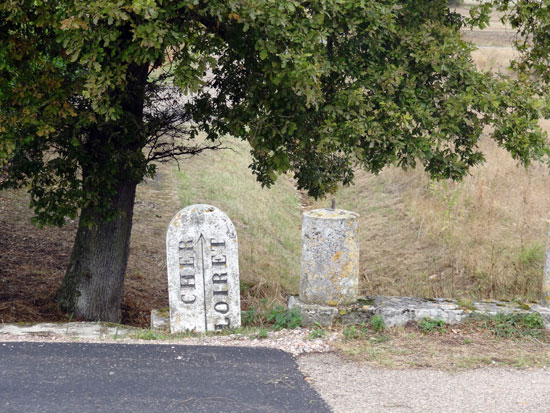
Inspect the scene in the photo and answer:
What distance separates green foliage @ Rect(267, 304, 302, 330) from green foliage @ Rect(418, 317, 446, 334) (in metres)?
1.15

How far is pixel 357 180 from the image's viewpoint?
19469 mm

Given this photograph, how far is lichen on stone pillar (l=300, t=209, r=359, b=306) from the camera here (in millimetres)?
6281

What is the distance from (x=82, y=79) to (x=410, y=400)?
14.6 ft

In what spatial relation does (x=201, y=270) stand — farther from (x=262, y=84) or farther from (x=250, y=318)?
(x=262, y=84)

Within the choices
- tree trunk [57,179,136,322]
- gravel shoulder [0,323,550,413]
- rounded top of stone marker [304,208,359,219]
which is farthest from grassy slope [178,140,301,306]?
gravel shoulder [0,323,550,413]

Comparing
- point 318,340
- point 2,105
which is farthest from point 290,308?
point 2,105

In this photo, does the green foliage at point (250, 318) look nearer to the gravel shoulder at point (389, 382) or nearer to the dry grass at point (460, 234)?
the gravel shoulder at point (389, 382)

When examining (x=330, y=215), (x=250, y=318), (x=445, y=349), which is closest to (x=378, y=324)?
(x=445, y=349)

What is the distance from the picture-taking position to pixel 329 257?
248 inches

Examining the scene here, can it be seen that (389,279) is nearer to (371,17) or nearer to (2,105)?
(371,17)

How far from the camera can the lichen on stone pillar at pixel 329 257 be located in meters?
6.28

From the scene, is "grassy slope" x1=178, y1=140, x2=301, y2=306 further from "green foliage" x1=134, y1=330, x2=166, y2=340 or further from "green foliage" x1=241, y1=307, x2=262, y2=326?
"green foliage" x1=134, y1=330, x2=166, y2=340

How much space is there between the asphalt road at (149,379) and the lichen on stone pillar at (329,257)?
971 millimetres

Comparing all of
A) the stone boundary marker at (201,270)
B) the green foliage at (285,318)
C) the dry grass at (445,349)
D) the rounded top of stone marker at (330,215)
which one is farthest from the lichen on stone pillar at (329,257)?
the stone boundary marker at (201,270)
